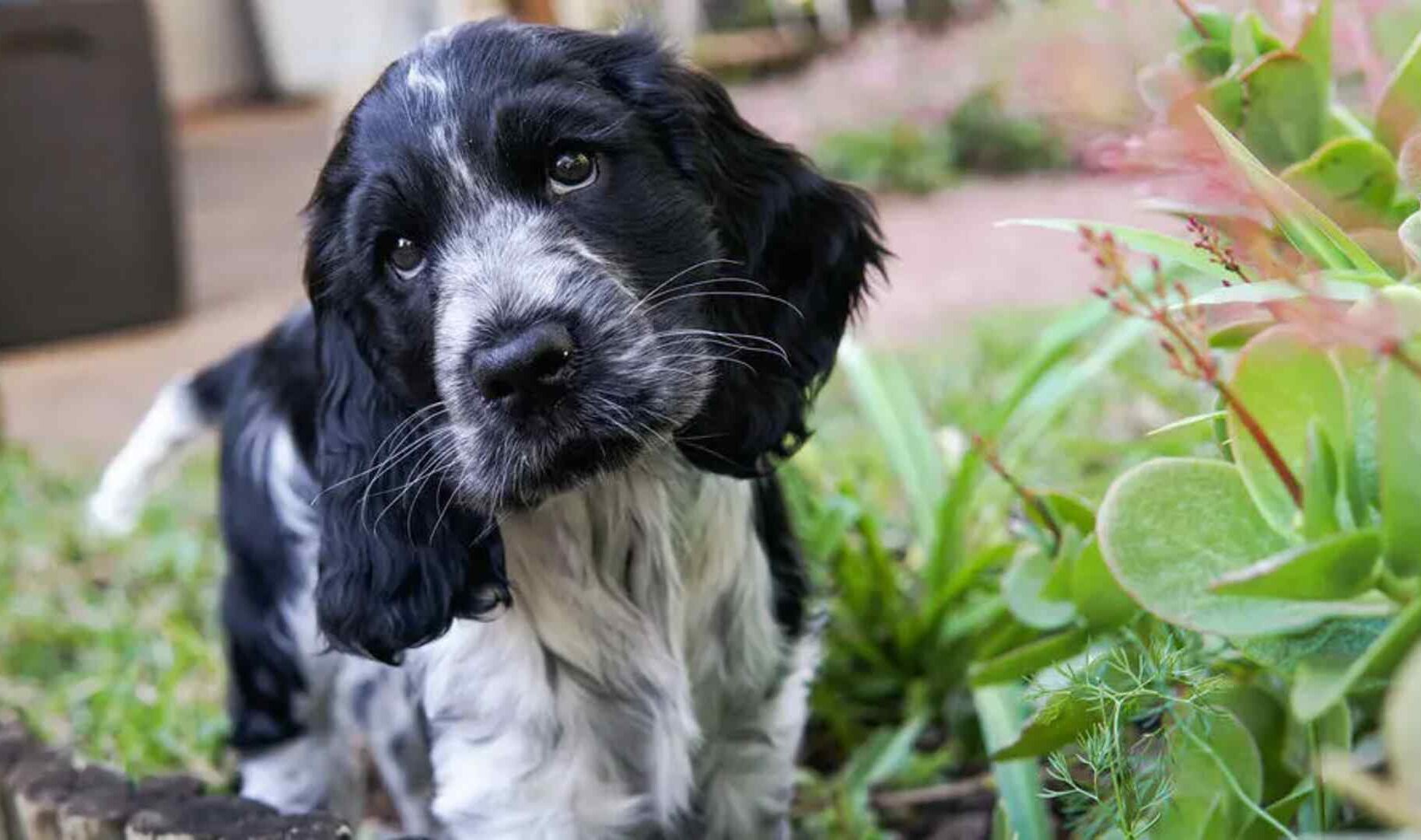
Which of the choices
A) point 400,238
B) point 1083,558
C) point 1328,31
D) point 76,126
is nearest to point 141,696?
point 400,238

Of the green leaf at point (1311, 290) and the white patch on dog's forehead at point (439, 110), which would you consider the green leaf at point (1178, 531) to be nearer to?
the green leaf at point (1311, 290)

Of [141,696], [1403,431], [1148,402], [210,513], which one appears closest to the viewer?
[1403,431]

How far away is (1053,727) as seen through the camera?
1.93 m

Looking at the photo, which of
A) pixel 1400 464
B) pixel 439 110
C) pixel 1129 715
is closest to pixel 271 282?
pixel 439 110

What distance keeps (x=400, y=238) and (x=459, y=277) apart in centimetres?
16

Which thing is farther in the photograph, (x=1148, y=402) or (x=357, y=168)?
(x=1148, y=402)

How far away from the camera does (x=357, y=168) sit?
2139mm

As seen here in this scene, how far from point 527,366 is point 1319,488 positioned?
936 millimetres

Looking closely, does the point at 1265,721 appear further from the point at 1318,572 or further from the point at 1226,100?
the point at 1226,100

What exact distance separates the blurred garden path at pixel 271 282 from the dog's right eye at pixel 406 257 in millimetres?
2864

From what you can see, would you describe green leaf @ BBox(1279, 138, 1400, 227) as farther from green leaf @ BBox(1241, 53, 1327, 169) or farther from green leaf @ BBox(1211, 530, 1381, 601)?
green leaf @ BBox(1211, 530, 1381, 601)

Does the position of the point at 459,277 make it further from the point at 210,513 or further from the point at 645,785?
the point at 210,513

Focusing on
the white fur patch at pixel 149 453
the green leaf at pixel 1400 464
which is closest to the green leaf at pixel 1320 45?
the green leaf at pixel 1400 464

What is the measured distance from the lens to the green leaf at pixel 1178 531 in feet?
4.80
